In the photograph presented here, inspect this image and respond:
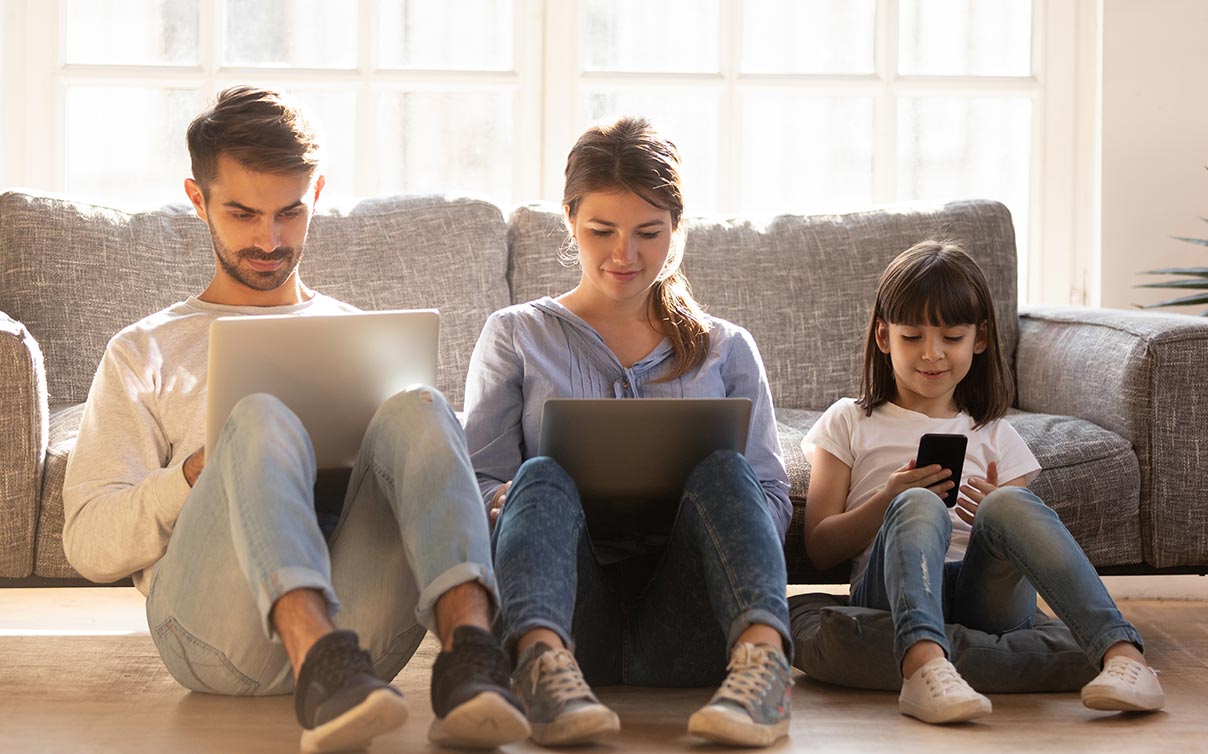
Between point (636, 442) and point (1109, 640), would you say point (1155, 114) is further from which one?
point (636, 442)

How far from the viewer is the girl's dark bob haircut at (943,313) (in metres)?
2.07

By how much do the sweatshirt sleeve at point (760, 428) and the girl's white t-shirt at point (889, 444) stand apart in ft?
0.52

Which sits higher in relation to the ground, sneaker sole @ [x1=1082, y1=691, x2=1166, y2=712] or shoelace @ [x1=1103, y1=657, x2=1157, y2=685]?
shoelace @ [x1=1103, y1=657, x2=1157, y2=685]

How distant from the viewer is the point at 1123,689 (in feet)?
5.42

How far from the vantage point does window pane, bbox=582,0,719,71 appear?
3506mm

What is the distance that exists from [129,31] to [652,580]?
2.36 meters

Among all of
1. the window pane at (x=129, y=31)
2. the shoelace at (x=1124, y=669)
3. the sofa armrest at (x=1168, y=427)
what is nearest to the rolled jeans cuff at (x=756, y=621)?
the shoelace at (x=1124, y=669)

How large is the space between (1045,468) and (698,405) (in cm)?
85

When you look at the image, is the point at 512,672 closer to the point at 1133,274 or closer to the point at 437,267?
the point at 437,267

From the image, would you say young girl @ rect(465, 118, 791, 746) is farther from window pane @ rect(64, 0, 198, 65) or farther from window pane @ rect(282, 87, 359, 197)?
window pane @ rect(64, 0, 198, 65)

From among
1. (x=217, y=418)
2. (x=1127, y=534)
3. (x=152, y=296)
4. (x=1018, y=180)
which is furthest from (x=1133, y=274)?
(x=217, y=418)

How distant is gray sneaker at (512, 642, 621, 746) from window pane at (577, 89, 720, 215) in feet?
7.10

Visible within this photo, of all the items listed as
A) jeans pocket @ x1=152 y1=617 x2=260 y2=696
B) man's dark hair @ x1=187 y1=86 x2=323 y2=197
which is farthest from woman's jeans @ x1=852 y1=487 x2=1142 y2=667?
man's dark hair @ x1=187 y1=86 x2=323 y2=197

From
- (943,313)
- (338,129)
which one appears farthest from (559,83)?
(943,313)
